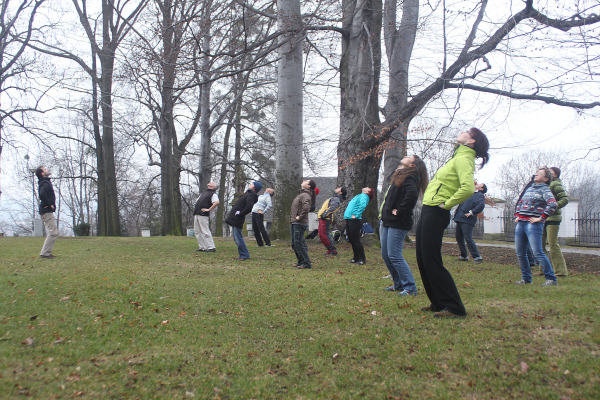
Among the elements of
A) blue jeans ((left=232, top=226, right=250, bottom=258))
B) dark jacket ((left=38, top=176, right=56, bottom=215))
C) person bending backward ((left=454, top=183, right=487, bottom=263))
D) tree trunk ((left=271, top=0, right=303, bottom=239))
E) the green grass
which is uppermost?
tree trunk ((left=271, top=0, right=303, bottom=239))

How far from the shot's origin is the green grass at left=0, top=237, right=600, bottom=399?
291cm

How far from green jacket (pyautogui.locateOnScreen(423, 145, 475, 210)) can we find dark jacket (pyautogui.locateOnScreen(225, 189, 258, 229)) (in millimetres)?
6101

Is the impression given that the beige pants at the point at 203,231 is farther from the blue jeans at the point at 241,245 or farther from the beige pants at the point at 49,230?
the beige pants at the point at 49,230

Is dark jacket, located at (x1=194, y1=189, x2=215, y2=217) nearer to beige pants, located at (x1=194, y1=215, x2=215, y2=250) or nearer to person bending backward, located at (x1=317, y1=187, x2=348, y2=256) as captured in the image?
beige pants, located at (x1=194, y1=215, x2=215, y2=250)

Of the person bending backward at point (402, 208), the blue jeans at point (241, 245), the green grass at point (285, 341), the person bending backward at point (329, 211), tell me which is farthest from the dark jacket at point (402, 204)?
the blue jeans at point (241, 245)

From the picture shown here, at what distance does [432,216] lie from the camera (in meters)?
4.41

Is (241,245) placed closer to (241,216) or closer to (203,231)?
(241,216)

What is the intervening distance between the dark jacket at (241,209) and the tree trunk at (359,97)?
10.9 feet

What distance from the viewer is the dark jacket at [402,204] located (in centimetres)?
538

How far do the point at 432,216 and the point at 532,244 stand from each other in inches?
120

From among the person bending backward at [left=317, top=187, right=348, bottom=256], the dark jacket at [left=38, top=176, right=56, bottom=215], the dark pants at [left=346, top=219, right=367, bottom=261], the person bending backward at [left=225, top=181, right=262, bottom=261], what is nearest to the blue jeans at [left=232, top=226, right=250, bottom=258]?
the person bending backward at [left=225, top=181, right=262, bottom=261]

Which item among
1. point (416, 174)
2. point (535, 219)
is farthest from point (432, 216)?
point (535, 219)

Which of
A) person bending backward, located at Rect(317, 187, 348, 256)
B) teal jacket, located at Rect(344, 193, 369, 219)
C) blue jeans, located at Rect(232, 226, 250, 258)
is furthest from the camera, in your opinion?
person bending backward, located at Rect(317, 187, 348, 256)

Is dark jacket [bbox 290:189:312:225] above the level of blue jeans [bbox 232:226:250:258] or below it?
above
